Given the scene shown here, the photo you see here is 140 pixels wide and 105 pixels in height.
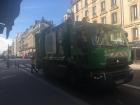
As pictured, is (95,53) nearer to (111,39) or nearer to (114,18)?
(111,39)

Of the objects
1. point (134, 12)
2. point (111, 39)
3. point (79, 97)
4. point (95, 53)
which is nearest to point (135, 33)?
point (134, 12)

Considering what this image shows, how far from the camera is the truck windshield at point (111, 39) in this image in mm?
12805

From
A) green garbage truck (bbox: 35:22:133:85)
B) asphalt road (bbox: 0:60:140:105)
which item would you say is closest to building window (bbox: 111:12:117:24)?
green garbage truck (bbox: 35:22:133:85)

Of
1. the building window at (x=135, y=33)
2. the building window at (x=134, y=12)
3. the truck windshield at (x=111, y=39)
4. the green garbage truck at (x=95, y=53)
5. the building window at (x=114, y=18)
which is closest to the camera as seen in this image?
the green garbage truck at (x=95, y=53)

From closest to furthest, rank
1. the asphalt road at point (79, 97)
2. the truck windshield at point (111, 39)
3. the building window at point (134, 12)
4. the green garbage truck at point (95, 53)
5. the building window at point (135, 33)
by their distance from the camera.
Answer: the asphalt road at point (79, 97) < the green garbage truck at point (95, 53) < the truck windshield at point (111, 39) < the building window at point (135, 33) < the building window at point (134, 12)

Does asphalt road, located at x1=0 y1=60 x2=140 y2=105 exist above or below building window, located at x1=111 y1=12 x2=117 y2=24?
below

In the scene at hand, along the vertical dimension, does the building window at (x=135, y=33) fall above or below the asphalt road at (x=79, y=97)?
above

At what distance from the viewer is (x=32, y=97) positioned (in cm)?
1277

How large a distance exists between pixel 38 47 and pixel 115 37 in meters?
9.67

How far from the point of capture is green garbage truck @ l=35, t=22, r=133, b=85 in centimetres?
1259

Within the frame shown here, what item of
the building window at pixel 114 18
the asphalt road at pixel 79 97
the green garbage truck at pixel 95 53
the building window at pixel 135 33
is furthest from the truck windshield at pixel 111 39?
the building window at pixel 114 18

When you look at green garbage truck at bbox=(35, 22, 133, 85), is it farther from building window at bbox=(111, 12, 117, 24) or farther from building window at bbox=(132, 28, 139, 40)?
building window at bbox=(111, 12, 117, 24)

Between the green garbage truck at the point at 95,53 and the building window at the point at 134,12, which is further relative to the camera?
the building window at the point at 134,12

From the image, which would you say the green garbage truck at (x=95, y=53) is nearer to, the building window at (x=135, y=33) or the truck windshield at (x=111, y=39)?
the truck windshield at (x=111, y=39)
